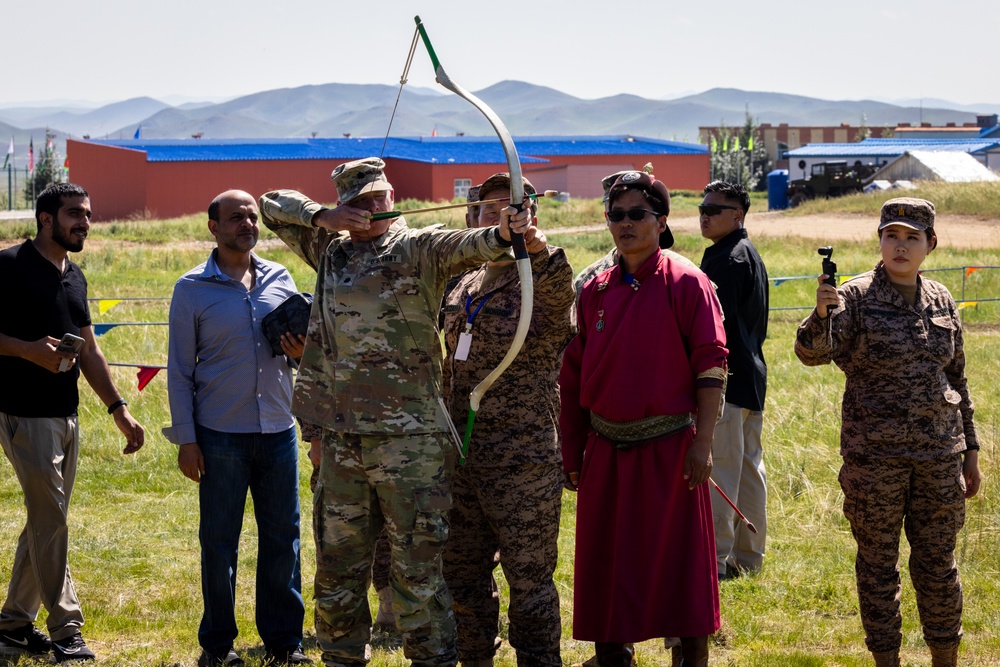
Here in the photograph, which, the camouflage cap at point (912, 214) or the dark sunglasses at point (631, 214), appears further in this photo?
the camouflage cap at point (912, 214)

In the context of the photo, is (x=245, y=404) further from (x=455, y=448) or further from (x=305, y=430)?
(x=455, y=448)

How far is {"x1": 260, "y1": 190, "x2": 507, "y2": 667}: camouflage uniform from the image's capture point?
154 inches

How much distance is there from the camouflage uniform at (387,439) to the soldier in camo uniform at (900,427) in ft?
5.03

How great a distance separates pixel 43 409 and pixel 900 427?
3.55 metres

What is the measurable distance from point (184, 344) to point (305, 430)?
0.66m

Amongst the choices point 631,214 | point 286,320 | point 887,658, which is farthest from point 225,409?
point 887,658

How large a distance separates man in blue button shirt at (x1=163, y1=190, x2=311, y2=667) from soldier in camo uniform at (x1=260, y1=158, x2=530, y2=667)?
0.64 meters

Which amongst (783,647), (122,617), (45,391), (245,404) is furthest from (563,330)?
(122,617)

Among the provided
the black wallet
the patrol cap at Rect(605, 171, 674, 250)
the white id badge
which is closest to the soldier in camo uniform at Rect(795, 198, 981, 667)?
the patrol cap at Rect(605, 171, 674, 250)

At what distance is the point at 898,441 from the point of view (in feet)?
13.9

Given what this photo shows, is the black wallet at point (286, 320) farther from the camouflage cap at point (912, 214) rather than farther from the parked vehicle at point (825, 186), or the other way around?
the parked vehicle at point (825, 186)

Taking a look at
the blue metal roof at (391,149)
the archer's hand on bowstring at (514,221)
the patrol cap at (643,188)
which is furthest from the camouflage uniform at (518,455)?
the blue metal roof at (391,149)

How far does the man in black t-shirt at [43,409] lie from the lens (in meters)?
4.61

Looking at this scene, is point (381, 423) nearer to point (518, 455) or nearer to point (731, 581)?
point (518, 455)
